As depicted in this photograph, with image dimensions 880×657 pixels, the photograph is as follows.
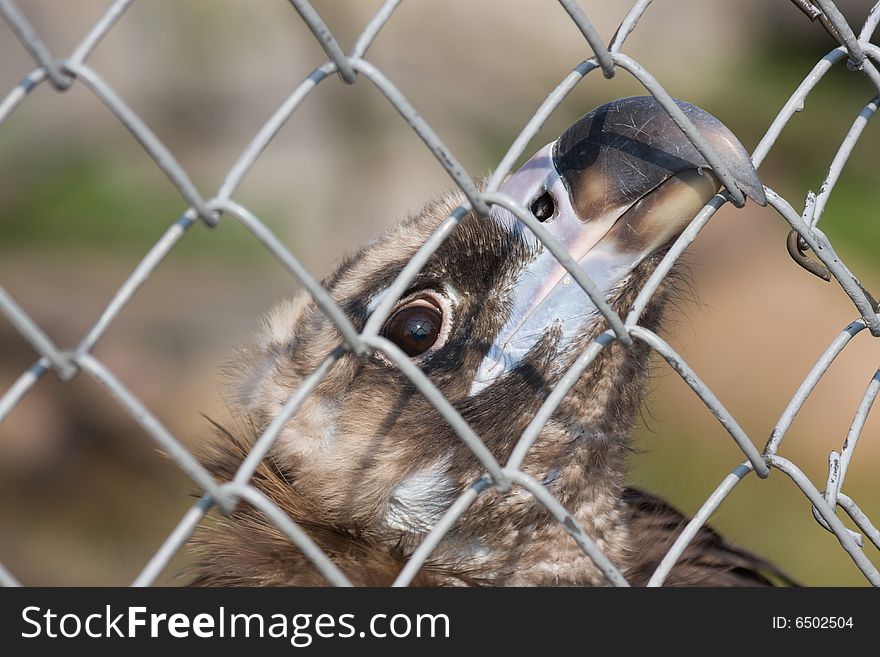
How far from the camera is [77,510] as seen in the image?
483 cm

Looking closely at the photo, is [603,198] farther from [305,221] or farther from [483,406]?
[305,221]

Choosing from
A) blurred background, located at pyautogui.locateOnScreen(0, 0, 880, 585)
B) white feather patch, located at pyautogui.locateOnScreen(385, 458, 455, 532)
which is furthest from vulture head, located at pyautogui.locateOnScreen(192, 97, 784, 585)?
blurred background, located at pyautogui.locateOnScreen(0, 0, 880, 585)

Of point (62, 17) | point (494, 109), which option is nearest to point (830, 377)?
point (494, 109)

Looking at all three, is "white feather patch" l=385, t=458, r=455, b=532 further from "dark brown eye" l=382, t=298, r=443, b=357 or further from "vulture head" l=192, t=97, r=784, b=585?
"dark brown eye" l=382, t=298, r=443, b=357

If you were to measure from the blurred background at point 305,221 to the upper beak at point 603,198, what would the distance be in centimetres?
270

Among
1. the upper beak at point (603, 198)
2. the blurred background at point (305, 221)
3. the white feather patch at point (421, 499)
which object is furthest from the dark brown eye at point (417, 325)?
the blurred background at point (305, 221)

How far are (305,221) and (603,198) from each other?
4999mm

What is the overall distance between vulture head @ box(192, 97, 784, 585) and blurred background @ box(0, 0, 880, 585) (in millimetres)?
2303

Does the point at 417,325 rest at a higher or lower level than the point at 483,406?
higher

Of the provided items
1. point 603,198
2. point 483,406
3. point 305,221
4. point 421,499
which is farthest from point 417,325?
point 305,221

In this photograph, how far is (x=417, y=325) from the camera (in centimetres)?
190

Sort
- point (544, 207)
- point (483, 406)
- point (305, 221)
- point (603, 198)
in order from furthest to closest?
point (305, 221)
point (483, 406)
point (544, 207)
point (603, 198)

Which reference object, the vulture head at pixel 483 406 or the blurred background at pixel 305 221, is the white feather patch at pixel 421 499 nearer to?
the vulture head at pixel 483 406

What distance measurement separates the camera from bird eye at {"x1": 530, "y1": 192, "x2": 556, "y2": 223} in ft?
5.54
